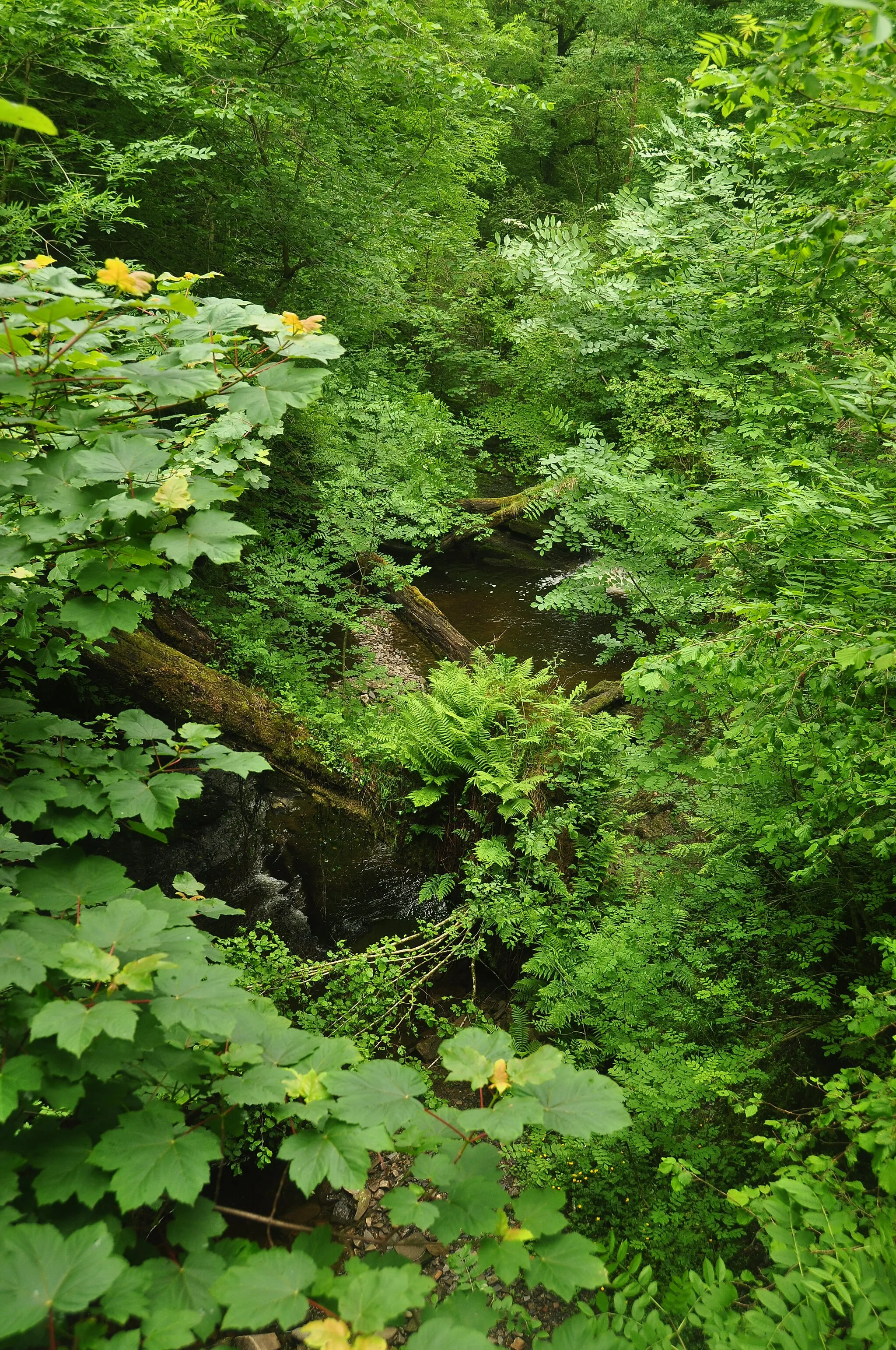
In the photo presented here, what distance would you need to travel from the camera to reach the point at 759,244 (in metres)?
3.48

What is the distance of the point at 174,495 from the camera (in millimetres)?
1279

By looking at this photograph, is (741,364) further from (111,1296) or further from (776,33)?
(111,1296)

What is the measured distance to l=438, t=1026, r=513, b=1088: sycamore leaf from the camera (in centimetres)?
117

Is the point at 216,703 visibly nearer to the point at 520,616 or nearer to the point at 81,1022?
the point at 81,1022

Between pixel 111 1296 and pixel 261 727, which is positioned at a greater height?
pixel 111 1296

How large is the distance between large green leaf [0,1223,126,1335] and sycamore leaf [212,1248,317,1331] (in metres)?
0.18

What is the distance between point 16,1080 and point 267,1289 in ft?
1.64

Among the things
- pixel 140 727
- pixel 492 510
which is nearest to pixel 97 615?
pixel 140 727

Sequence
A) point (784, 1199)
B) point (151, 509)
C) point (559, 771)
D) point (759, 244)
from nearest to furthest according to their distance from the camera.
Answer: point (151, 509) → point (784, 1199) → point (759, 244) → point (559, 771)

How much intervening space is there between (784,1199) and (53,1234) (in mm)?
1694

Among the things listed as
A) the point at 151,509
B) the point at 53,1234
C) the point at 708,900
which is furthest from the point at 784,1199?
the point at 151,509

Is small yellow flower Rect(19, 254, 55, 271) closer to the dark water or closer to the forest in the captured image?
the forest

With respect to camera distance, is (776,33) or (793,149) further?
(793,149)

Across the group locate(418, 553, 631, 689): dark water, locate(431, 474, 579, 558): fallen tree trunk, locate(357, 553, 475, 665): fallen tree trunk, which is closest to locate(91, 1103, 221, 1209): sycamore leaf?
locate(357, 553, 475, 665): fallen tree trunk
